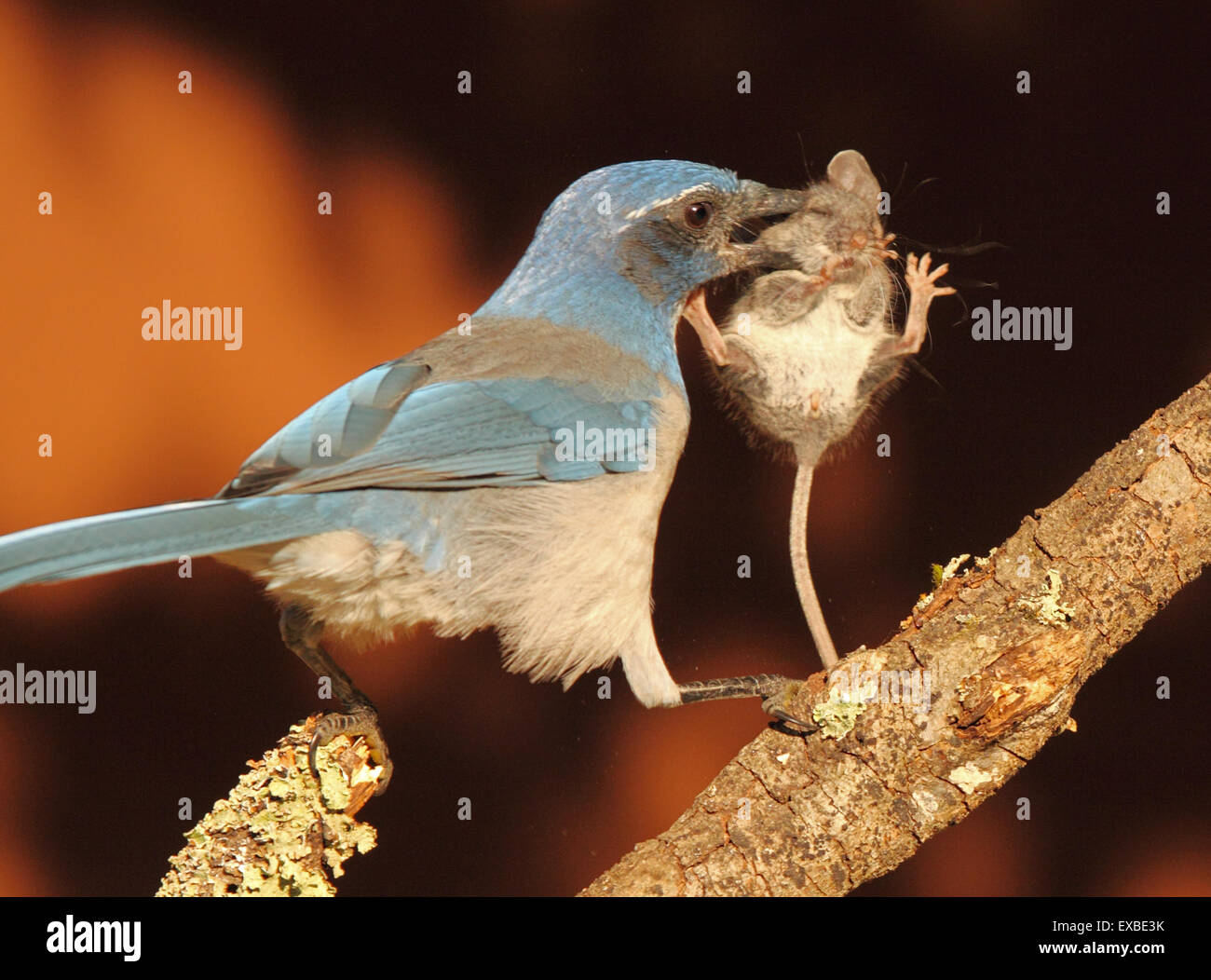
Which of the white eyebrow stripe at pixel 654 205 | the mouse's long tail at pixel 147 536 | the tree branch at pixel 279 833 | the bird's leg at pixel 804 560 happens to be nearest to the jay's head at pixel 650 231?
the white eyebrow stripe at pixel 654 205

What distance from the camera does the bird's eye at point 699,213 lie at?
7.84 feet

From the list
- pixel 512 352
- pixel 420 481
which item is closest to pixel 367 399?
pixel 420 481

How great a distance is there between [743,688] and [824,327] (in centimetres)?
83

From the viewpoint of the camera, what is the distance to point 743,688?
230cm

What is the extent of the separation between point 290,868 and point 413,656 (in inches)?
36.1

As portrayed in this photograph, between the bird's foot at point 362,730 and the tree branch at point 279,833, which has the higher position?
the bird's foot at point 362,730

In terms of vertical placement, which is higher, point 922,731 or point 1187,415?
point 1187,415

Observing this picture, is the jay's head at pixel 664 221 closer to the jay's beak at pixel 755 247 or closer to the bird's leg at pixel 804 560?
the jay's beak at pixel 755 247

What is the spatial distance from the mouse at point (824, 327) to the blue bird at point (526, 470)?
70mm

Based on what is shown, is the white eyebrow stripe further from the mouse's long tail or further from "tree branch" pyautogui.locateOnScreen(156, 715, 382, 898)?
"tree branch" pyautogui.locateOnScreen(156, 715, 382, 898)

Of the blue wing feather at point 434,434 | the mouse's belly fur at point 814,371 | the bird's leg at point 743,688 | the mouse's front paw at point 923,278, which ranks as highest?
the mouse's front paw at point 923,278

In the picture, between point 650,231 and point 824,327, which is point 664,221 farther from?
point 824,327
